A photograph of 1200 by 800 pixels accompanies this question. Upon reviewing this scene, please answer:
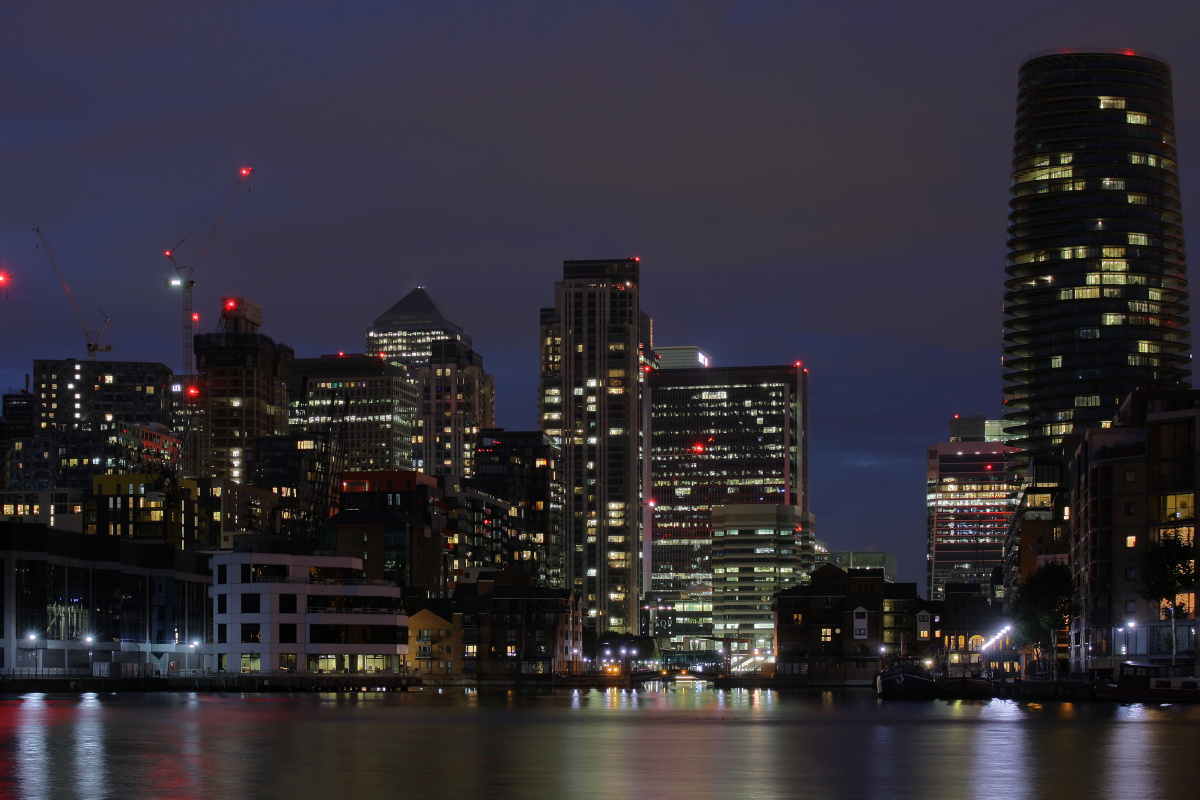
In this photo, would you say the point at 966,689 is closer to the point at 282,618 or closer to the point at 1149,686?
the point at 1149,686

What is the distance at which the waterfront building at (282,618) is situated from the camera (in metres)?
→ 188

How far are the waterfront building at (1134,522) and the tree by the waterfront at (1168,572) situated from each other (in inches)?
179

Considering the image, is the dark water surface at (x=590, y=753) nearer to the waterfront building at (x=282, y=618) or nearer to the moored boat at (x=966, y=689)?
the moored boat at (x=966, y=689)

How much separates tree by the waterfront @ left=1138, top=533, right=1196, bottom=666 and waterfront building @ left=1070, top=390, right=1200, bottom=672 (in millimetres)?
4557

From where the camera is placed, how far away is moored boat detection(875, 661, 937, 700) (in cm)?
17388

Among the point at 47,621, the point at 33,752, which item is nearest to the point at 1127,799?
the point at 33,752

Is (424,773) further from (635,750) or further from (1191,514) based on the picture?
(1191,514)

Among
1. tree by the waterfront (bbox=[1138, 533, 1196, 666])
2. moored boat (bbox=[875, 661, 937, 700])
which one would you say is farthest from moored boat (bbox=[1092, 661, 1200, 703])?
moored boat (bbox=[875, 661, 937, 700])

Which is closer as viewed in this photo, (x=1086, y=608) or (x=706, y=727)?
(x=706, y=727)

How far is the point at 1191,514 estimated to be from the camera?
161 metres

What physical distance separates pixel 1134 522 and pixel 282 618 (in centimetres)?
9841

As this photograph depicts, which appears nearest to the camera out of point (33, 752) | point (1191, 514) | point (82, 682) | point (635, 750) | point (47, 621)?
point (33, 752)

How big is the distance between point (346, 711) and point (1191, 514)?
292ft

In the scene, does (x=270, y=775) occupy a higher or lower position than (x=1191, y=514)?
lower
